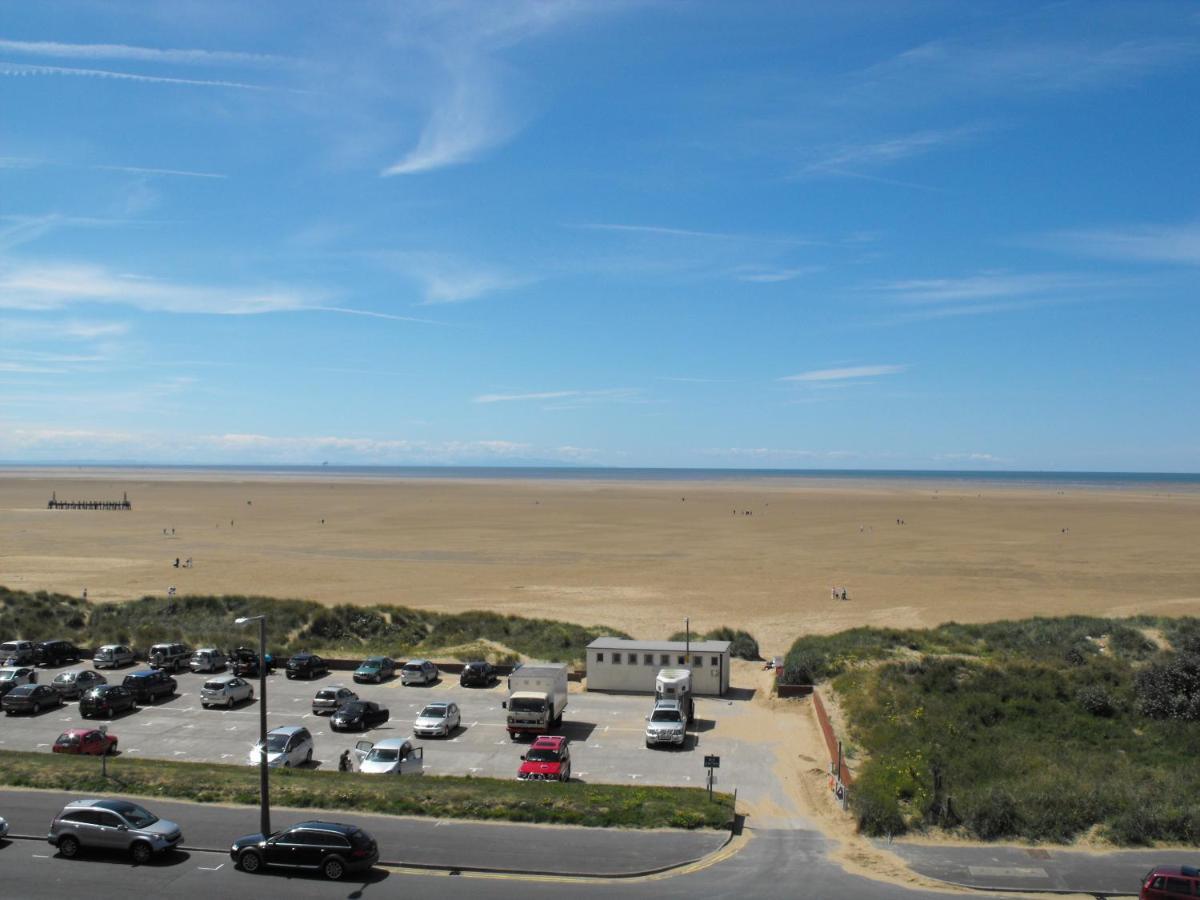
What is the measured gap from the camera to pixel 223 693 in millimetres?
35406

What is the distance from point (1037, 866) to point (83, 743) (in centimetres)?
2659

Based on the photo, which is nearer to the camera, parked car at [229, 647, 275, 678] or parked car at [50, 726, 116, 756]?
parked car at [50, 726, 116, 756]

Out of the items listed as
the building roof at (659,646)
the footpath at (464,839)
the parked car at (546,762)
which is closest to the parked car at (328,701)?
the building roof at (659,646)

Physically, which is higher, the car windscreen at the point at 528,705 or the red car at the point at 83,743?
the car windscreen at the point at 528,705

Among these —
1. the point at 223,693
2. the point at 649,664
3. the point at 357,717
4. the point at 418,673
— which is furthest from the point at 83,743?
the point at 649,664

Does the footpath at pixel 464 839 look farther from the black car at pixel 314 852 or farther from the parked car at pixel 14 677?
the parked car at pixel 14 677

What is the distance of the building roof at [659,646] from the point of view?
38.3m

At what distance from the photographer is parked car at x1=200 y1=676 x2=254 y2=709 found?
116 feet

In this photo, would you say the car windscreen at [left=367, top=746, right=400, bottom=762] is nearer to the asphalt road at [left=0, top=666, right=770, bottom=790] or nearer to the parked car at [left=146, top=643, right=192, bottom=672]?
the asphalt road at [left=0, top=666, right=770, bottom=790]

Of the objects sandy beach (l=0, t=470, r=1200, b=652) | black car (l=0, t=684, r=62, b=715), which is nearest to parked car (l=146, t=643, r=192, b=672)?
black car (l=0, t=684, r=62, b=715)

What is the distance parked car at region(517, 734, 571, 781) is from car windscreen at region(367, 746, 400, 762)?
3.65m

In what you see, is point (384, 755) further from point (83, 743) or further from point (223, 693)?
point (223, 693)

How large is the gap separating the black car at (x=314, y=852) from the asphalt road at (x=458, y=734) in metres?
9.62

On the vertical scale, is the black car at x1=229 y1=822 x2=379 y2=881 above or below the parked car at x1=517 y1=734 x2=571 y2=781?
above
